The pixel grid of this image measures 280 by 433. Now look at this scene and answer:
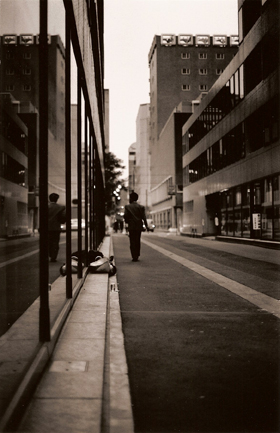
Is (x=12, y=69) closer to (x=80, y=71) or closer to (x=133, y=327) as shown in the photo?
(x=133, y=327)

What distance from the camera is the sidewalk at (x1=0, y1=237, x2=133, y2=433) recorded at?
2.53 meters

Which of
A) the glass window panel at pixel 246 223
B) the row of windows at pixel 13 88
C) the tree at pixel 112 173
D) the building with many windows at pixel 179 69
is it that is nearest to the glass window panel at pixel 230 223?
the glass window panel at pixel 246 223

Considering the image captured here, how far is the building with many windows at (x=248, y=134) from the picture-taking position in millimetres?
21297

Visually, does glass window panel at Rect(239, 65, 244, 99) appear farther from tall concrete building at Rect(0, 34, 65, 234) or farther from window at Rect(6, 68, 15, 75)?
window at Rect(6, 68, 15, 75)

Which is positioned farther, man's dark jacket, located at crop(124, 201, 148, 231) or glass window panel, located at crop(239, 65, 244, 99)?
glass window panel, located at crop(239, 65, 244, 99)

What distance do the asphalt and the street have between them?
0.37ft

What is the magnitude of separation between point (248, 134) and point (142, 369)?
23.2 m

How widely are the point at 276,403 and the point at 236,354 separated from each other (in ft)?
3.33

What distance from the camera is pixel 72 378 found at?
3.19 m

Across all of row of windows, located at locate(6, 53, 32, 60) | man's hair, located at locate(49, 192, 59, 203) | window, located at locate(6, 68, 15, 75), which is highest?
row of windows, located at locate(6, 53, 32, 60)

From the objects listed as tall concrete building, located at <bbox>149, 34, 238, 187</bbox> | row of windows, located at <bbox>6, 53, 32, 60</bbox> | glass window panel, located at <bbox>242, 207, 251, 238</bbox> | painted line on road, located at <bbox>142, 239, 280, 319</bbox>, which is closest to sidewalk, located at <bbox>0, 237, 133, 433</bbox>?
row of windows, located at <bbox>6, 53, 32, 60</bbox>

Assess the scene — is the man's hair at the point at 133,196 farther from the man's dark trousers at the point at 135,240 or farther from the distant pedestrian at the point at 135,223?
the man's dark trousers at the point at 135,240

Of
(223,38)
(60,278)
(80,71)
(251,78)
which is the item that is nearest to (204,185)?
(251,78)

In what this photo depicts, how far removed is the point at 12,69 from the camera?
285cm
